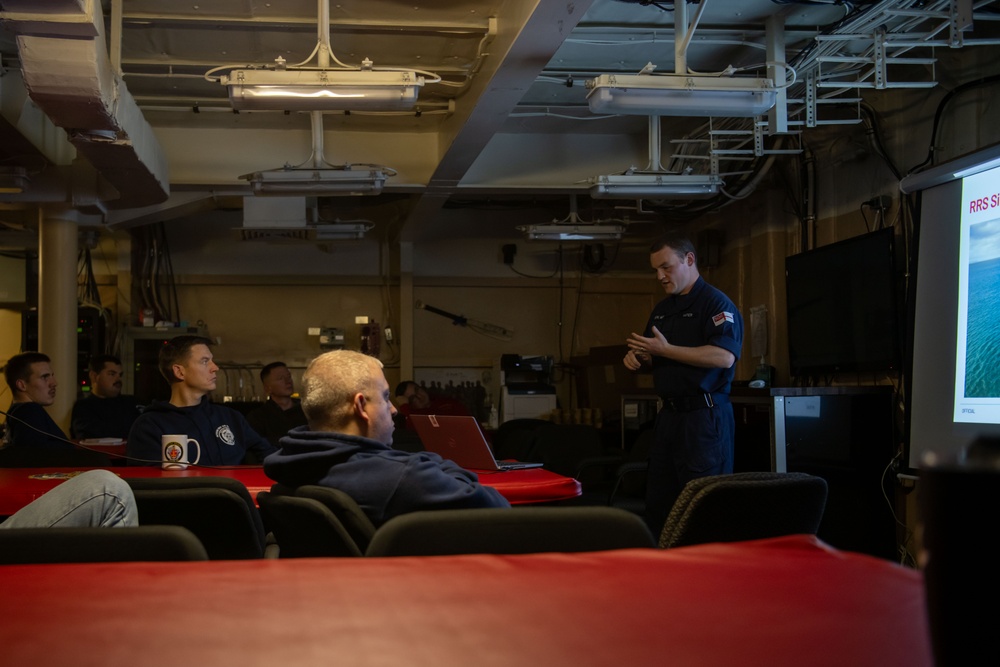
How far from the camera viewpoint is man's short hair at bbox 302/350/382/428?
2.42 meters

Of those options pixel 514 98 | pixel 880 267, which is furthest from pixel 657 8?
pixel 880 267

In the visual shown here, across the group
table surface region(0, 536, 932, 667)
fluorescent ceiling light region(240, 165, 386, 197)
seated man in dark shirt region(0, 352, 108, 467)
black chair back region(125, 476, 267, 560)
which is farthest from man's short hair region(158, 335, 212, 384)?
table surface region(0, 536, 932, 667)

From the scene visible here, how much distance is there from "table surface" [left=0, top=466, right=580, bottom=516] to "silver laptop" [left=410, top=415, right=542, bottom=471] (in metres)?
0.12

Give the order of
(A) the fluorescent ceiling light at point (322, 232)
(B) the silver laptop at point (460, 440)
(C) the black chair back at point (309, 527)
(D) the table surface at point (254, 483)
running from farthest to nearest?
(A) the fluorescent ceiling light at point (322, 232) → (B) the silver laptop at point (460, 440) → (D) the table surface at point (254, 483) → (C) the black chair back at point (309, 527)

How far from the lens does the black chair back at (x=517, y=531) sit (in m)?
1.18

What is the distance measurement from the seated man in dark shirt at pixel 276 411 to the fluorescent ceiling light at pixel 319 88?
2.56 meters

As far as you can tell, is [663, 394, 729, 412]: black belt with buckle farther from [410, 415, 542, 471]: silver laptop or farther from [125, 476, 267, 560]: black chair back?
[125, 476, 267, 560]: black chair back

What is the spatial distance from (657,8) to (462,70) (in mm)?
1349

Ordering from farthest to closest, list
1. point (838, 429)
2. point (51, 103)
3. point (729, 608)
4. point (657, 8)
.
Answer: point (838, 429), point (657, 8), point (51, 103), point (729, 608)

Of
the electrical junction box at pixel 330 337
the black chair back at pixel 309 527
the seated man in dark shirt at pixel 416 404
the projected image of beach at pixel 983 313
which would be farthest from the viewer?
the electrical junction box at pixel 330 337

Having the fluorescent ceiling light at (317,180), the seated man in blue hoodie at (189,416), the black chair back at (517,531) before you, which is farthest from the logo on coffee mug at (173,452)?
the black chair back at (517,531)

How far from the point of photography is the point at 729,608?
1.72 ft

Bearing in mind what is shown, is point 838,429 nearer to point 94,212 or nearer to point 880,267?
point 880,267

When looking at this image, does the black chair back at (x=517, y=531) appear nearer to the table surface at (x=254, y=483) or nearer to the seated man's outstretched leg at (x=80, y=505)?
the seated man's outstretched leg at (x=80, y=505)
